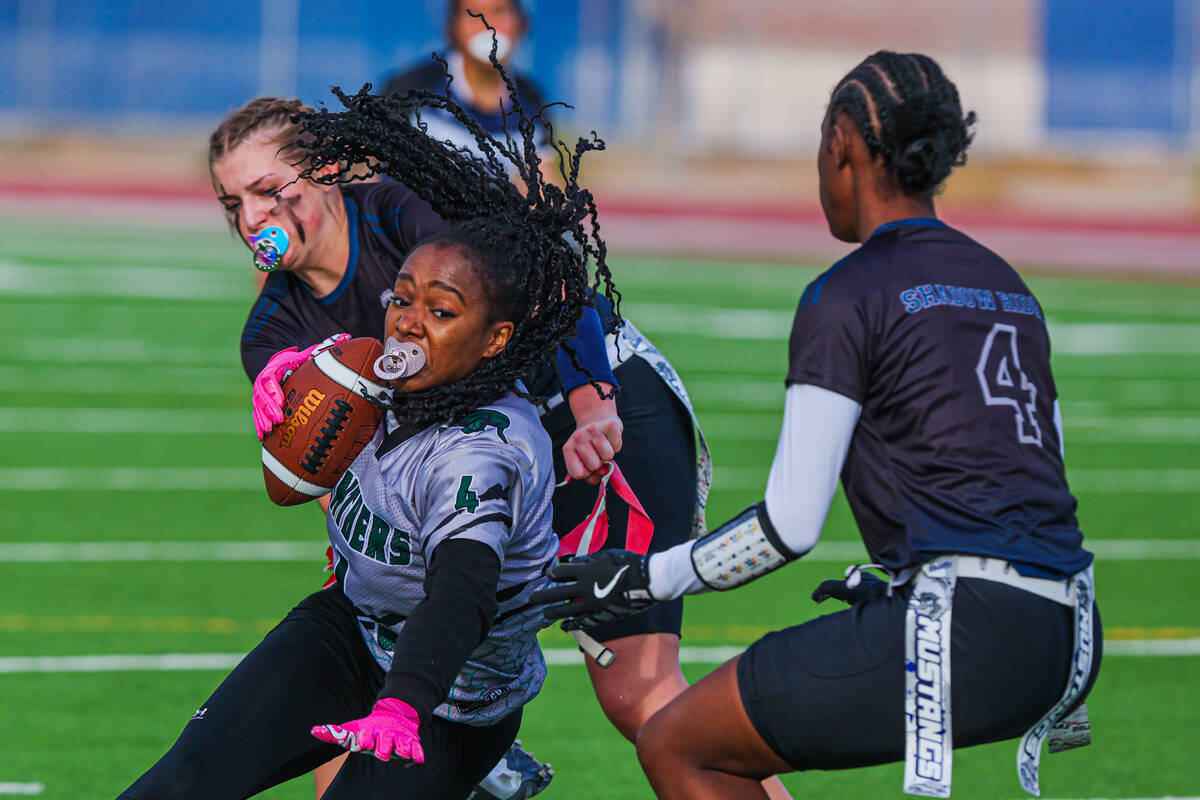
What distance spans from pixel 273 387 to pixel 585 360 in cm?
78

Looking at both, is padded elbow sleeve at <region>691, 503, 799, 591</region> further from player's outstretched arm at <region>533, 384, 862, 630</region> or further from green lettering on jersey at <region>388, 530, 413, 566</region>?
green lettering on jersey at <region>388, 530, 413, 566</region>

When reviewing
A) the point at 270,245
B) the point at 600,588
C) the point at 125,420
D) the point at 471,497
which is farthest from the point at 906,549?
the point at 125,420

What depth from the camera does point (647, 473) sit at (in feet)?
14.7

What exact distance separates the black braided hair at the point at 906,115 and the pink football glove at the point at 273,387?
3.95 ft

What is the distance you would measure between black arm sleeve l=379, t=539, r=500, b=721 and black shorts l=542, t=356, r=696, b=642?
3.45 feet

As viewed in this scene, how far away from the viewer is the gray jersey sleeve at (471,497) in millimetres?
3246

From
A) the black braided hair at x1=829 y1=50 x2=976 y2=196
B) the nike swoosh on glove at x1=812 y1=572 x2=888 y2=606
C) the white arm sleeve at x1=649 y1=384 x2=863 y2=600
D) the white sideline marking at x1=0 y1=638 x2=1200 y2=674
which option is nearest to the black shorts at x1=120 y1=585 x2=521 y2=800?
the nike swoosh on glove at x1=812 y1=572 x2=888 y2=606

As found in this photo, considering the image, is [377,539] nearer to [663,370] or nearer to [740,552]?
[740,552]

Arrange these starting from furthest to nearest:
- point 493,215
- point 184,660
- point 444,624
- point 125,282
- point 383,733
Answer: point 125,282
point 184,660
point 493,215
point 444,624
point 383,733

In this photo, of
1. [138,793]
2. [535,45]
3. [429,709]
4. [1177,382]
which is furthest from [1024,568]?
[535,45]

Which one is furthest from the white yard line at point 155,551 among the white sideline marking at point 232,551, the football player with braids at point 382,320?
the football player with braids at point 382,320

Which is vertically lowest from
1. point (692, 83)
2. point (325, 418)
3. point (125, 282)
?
point (125, 282)

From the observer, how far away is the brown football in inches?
143

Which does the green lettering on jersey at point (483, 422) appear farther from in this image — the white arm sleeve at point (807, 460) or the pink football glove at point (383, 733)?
the pink football glove at point (383, 733)
